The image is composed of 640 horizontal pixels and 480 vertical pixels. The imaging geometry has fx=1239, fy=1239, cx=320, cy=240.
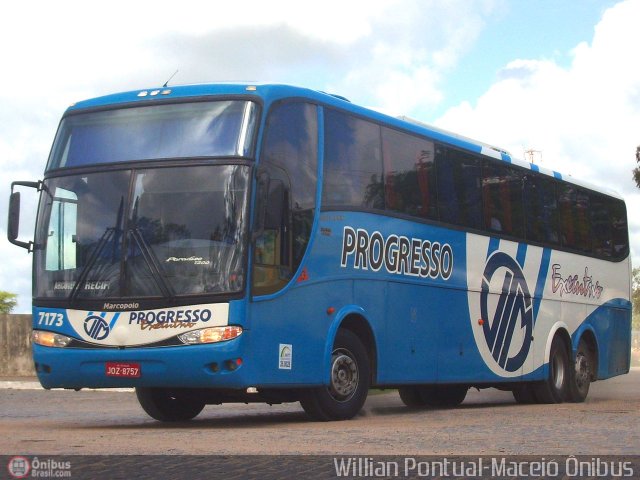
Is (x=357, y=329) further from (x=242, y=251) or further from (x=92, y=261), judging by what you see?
(x=92, y=261)

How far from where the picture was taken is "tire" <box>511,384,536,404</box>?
65.8 feet

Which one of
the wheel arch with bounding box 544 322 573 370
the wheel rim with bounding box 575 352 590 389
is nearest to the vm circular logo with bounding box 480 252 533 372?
the wheel arch with bounding box 544 322 573 370

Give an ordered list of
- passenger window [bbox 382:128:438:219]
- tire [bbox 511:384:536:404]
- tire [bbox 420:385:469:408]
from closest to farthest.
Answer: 1. passenger window [bbox 382:128:438:219]
2. tire [bbox 420:385:469:408]
3. tire [bbox 511:384:536:404]

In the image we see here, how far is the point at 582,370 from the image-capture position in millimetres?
21016

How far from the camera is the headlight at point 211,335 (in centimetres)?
1225

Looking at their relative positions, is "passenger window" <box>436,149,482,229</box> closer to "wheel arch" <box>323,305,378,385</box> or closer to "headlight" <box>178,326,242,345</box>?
"wheel arch" <box>323,305,378,385</box>

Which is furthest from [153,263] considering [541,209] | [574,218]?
[574,218]

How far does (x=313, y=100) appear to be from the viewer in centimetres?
1387

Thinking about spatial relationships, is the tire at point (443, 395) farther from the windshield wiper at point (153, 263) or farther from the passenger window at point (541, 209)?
the windshield wiper at point (153, 263)

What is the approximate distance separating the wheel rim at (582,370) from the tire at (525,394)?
103cm

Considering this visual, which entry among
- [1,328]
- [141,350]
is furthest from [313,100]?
[1,328]

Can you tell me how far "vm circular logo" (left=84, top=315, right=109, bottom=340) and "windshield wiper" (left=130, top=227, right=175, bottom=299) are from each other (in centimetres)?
75

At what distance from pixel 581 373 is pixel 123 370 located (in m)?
10.6

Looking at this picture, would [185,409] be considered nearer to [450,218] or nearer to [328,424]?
[328,424]
